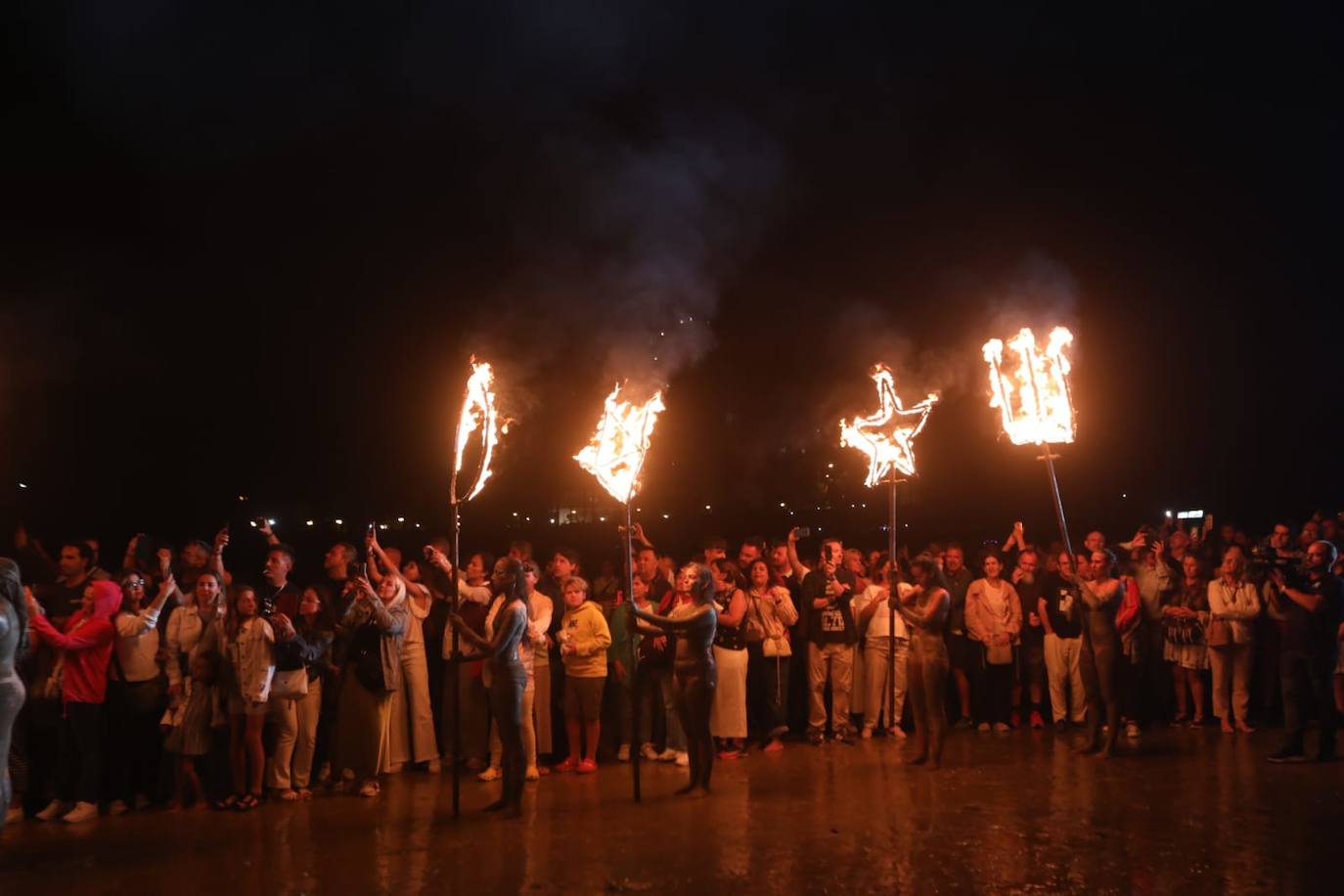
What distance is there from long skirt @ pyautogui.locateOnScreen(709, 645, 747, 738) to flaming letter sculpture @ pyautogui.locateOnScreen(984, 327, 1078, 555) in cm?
382

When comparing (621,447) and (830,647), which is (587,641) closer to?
(621,447)

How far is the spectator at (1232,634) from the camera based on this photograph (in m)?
11.4

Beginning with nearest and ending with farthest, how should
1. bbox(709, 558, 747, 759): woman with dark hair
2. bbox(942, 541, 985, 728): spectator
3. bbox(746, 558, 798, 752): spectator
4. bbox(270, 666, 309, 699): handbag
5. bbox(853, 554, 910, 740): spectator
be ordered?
bbox(270, 666, 309, 699): handbag < bbox(709, 558, 747, 759): woman with dark hair < bbox(746, 558, 798, 752): spectator < bbox(853, 554, 910, 740): spectator < bbox(942, 541, 985, 728): spectator

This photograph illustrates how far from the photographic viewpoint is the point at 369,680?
926cm

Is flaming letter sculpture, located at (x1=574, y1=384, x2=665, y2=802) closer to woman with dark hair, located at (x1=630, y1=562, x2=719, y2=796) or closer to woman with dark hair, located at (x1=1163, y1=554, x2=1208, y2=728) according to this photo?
woman with dark hair, located at (x1=630, y1=562, x2=719, y2=796)

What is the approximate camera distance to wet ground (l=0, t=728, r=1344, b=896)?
6.45 meters

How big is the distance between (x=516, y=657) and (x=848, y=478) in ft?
64.5

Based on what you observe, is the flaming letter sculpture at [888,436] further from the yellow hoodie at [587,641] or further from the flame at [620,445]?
the yellow hoodie at [587,641]

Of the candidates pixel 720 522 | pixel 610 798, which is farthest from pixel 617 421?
pixel 720 522

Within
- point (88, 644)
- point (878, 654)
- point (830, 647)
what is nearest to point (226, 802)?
point (88, 644)

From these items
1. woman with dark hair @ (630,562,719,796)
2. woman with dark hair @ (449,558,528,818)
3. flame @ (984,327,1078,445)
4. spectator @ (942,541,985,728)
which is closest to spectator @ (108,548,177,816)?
woman with dark hair @ (449,558,528,818)

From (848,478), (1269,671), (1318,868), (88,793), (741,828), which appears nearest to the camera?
(1318,868)

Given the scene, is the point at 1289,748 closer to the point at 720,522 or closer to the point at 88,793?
the point at 88,793

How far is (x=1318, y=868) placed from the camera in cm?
654
